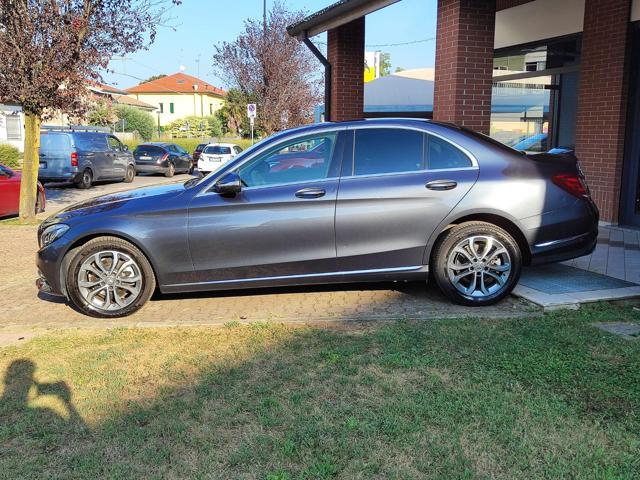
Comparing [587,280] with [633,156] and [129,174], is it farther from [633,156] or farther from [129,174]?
[129,174]

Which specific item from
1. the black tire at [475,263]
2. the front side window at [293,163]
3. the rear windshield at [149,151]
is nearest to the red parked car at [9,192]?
the front side window at [293,163]

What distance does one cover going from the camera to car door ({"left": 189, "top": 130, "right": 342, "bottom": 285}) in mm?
5273

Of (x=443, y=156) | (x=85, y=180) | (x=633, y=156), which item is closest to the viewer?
(x=443, y=156)

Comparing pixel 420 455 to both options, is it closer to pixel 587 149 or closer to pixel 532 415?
pixel 532 415

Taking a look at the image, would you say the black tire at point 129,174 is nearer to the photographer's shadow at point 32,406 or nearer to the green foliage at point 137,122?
the photographer's shadow at point 32,406

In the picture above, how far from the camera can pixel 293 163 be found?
5.55m

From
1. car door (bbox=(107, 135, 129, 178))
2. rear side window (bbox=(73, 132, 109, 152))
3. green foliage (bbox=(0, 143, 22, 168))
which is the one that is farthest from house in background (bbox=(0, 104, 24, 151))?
rear side window (bbox=(73, 132, 109, 152))

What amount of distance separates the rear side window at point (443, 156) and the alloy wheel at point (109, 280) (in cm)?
278

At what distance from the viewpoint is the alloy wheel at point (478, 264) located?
5.39 metres

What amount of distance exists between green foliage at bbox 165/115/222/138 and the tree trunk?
55.3m

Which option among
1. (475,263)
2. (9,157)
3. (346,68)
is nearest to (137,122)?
(9,157)

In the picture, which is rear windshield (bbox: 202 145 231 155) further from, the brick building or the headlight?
the headlight

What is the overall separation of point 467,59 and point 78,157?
50.1 ft

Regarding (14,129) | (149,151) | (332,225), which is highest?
(14,129)
